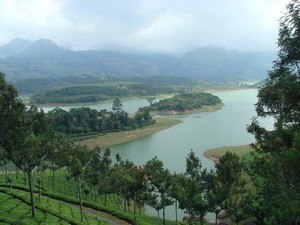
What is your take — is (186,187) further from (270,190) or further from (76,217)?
(270,190)

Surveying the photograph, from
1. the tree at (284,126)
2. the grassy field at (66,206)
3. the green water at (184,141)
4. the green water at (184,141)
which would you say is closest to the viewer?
the tree at (284,126)

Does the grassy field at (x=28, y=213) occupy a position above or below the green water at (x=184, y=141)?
above

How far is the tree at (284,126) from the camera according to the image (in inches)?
695

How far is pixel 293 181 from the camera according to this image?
18312mm

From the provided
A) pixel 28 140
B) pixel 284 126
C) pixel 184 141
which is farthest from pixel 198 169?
pixel 184 141

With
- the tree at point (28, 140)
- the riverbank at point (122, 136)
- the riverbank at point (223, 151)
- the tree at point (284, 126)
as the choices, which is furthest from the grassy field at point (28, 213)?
the riverbank at point (122, 136)

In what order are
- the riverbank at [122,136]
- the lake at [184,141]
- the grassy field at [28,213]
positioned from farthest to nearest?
the riverbank at [122,136] < the lake at [184,141] < the grassy field at [28,213]

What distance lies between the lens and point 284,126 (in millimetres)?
24094

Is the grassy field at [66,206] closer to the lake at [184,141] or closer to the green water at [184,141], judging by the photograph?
the lake at [184,141]

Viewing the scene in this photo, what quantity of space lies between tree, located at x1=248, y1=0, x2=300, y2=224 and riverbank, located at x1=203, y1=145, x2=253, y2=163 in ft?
258

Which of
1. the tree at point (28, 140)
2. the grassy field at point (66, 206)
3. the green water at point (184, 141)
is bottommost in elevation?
the green water at point (184, 141)

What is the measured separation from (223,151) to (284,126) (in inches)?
3532

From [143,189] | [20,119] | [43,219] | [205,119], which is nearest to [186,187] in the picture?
[143,189]

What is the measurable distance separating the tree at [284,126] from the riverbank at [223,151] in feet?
258
